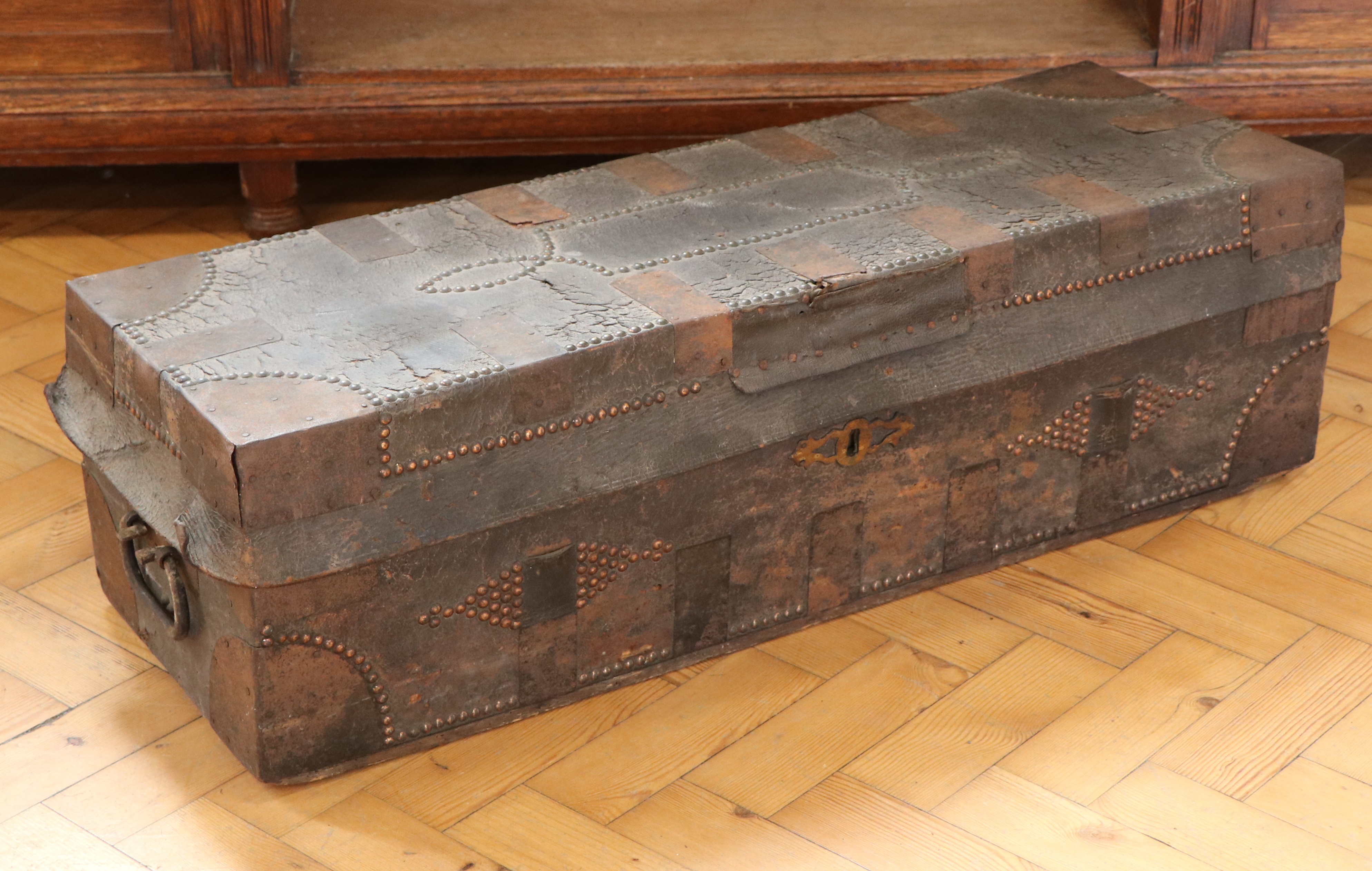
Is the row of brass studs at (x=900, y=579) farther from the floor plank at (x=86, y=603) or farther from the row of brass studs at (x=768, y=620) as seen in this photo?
the floor plank at (x=86, y=603)

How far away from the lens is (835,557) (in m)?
1.91

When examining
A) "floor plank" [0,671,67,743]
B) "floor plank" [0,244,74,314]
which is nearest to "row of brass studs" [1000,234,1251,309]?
"floor plank" [0,671,67,743]

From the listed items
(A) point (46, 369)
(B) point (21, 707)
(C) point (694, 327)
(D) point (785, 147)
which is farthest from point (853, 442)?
(A) point (46, 369)

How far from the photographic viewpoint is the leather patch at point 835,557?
1.88m

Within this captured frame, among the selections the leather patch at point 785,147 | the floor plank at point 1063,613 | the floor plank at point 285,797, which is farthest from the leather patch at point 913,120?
the floor plank at point 285,797

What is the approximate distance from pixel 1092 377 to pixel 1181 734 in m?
0.42

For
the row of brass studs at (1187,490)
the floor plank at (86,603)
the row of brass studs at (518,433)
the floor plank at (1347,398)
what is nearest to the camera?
the row of brass studs at (518,433)

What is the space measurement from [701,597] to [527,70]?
46.8 inches

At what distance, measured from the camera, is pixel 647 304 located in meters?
1.72

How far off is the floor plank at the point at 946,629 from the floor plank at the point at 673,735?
13 centimetres

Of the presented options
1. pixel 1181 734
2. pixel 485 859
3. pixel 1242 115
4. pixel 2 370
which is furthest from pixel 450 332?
pixel 1242 115

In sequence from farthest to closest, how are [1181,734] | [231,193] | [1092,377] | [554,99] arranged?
[231,193], [554,99], [1092,377], [1181,734]

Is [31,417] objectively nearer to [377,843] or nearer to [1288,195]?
[377,843]

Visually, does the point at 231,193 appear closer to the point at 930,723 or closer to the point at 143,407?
the point at 143,407
